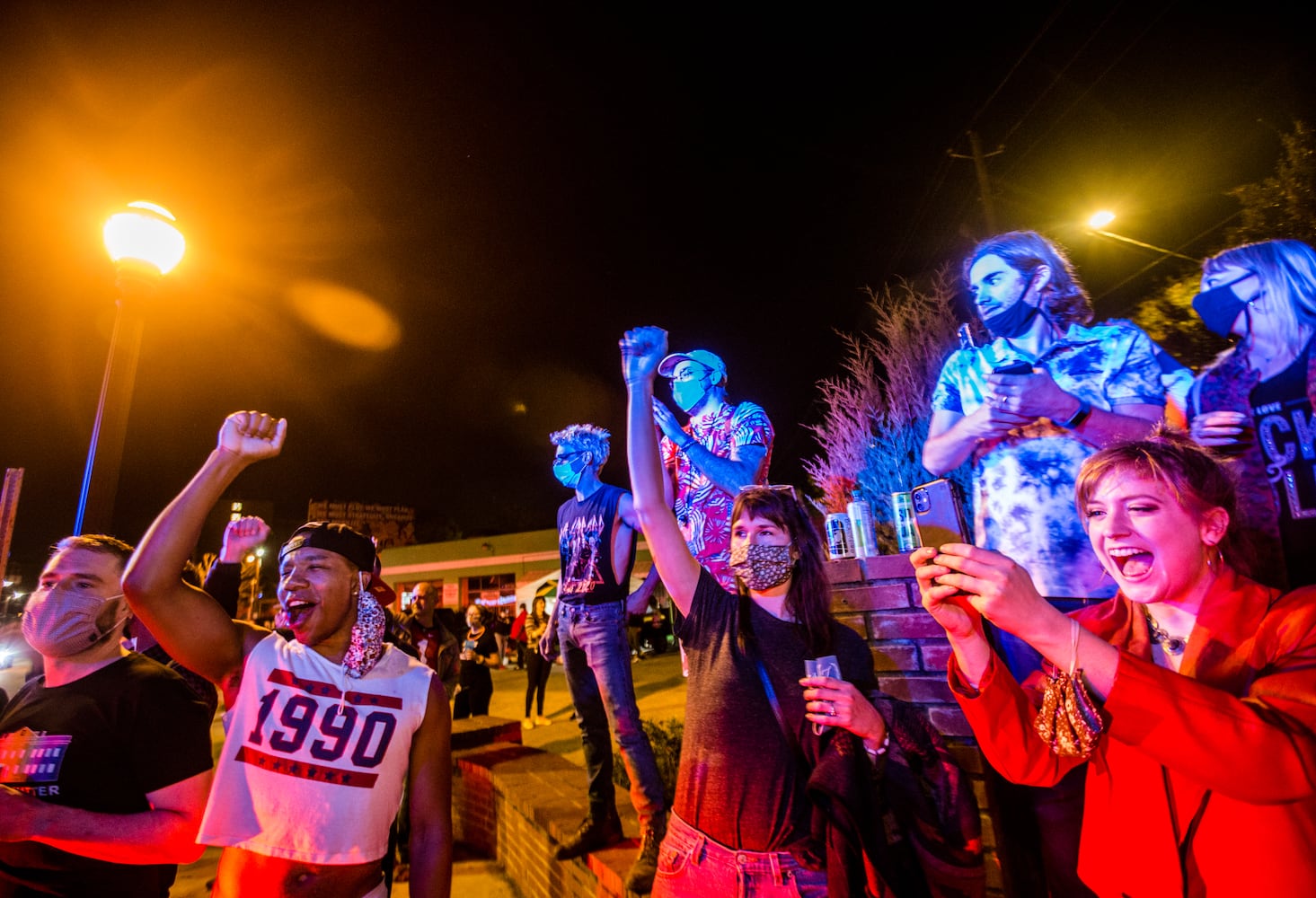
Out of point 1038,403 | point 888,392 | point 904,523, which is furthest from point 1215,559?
point 888,392

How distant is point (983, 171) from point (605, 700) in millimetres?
9947

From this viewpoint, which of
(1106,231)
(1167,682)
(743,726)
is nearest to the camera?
(1167,682)

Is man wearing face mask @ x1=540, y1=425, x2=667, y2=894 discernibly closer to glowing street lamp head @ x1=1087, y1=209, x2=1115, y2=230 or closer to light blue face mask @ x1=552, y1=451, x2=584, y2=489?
light blue face mask @ x1=552, y1=451, x2=584, y2=489

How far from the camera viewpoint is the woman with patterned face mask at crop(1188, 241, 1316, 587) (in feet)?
5.58

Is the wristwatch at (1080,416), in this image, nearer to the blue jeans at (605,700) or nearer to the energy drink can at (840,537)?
the energy drink can at (840,537)

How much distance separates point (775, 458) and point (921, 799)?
1331cm

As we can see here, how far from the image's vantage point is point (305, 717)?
2.01 m

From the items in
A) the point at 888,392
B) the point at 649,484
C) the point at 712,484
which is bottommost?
the point at 649,484

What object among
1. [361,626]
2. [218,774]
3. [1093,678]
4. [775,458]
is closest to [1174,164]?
[775,458]

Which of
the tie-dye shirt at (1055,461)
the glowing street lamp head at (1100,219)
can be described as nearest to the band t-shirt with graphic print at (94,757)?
the tie-dye shirt at (1055,461)

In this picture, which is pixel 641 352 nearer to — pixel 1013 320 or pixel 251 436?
pixel 1013 320

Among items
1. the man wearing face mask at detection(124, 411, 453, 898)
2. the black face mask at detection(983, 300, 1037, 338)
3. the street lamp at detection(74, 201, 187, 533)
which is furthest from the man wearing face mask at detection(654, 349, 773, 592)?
the street lamp at detection(74, 201, 187, 533)

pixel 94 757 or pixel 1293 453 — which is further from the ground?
pixel 1293 453

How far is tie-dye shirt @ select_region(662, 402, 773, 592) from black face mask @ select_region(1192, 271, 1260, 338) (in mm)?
1693
